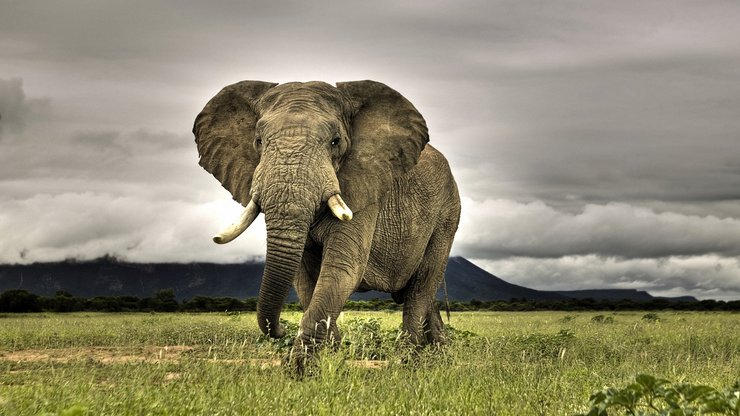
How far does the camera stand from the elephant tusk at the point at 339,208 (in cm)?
1119

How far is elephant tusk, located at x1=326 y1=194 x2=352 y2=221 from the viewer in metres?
11.2

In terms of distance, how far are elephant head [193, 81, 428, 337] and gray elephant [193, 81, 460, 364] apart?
16 millimetres

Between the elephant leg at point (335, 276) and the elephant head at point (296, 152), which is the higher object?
the elephant head at point (296, 152)

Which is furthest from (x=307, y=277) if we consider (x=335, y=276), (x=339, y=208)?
(x=339, y=208)

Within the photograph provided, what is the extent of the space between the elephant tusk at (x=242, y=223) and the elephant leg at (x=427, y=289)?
4946 mm

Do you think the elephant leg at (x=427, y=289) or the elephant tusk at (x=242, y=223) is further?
the elephant leg at (x=427, y=289)

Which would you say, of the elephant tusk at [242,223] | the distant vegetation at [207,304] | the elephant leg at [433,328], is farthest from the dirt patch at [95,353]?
the distant vegetation at [207,304]

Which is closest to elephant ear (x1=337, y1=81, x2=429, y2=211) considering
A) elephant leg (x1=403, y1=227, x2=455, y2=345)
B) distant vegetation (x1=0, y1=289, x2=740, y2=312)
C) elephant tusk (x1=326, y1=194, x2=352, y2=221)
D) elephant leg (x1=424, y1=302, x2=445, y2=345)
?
elephant tusk (x1=326, y1=194, x2=352, y2=221)

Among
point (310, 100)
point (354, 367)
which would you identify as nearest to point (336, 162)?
point (310, 100)

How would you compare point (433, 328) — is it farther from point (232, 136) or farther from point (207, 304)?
point (207, 304)

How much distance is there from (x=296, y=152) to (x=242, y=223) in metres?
1.26

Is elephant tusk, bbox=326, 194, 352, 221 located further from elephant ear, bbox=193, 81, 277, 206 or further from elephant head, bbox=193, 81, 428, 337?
elephant ear, bbox=193, 81, 277, 206

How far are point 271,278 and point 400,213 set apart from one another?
383 centimetres

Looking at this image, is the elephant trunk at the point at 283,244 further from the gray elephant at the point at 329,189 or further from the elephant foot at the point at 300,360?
A: the elephant foot at the point at 300,360
